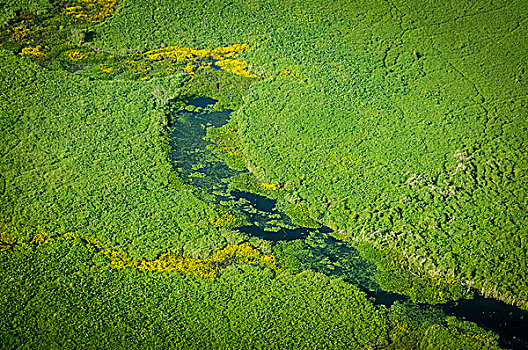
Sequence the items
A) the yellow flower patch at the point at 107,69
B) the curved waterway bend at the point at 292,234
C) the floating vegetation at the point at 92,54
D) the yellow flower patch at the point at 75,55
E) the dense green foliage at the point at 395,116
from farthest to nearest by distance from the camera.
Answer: the yellow flower patch at the point at 75,55 < the floating vegetation at the point at 92,54 < the yellow flower patch at the point at 107,69 < the dense green foliage at the point at 395,116 < the curved waterway bend at the point at 292,234

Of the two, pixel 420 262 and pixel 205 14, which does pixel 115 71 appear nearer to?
pixel 205 14

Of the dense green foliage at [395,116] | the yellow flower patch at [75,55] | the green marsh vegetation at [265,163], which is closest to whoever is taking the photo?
the green marsh vegetation at [265,163]

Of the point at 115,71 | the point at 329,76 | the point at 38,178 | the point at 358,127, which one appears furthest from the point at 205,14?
the point at 38,178

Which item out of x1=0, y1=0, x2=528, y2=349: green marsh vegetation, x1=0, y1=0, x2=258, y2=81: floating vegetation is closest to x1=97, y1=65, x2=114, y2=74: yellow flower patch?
x1=0, y1=0, x2=258, y2=81: floating vegetation

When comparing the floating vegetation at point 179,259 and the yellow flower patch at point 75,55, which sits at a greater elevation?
the yellow flower patch at point 75,55

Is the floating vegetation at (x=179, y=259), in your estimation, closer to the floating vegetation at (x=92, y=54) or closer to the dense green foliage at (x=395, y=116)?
the dense green foliage at (x=395, y=116)

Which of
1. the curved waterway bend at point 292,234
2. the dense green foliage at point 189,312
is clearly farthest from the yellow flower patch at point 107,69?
the dense green foliage at point 189,312
